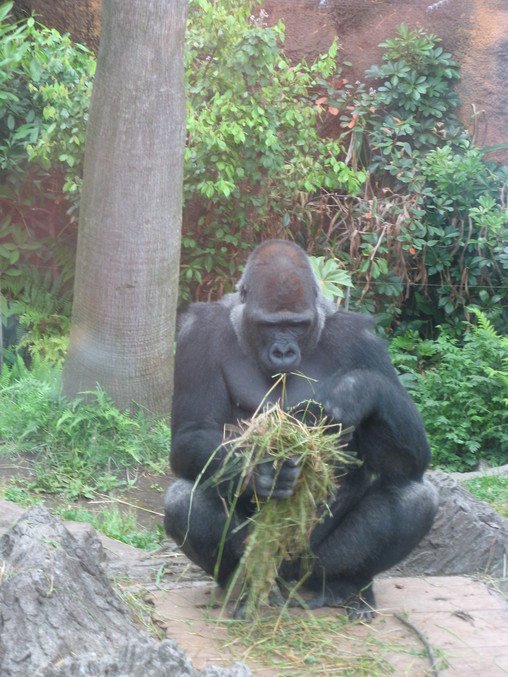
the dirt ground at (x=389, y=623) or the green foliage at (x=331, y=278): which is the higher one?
the green foliage at (x=331, y=278)

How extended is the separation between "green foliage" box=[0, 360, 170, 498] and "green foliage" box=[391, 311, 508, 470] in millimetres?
2134

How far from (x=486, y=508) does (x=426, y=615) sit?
1.03 metres

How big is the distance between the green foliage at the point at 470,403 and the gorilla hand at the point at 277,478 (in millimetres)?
3404

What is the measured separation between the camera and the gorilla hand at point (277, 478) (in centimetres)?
332

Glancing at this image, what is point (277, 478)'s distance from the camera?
10.9 ft

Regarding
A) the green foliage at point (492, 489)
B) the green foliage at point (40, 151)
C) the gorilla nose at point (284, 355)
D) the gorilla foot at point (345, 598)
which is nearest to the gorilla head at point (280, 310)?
the gorilla nose at point (284, 355)

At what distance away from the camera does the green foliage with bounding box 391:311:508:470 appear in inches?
259

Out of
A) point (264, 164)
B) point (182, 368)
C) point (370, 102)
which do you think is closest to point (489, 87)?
point (370, 102)

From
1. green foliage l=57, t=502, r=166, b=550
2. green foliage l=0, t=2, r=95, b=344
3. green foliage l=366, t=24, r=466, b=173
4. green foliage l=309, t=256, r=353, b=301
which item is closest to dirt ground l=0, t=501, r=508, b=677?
green foliage l=57, t=502, r=166, b=550

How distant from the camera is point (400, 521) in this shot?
12.3 ft

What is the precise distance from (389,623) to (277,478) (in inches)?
33.5

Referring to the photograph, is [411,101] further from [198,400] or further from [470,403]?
[198,400]

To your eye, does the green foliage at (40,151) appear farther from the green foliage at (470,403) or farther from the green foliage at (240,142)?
the green foliage at (470,403)

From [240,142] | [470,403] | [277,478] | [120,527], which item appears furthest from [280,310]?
[240,142]
